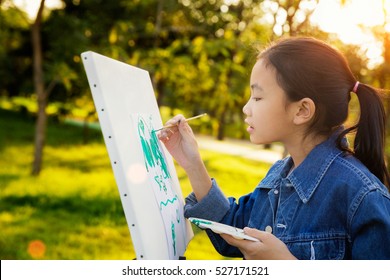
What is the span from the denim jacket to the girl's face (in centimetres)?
13

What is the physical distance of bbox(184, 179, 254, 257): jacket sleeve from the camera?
193 centimetres

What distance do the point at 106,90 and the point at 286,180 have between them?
654mm

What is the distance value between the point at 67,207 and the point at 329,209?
201 inches

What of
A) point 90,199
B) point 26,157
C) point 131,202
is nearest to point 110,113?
point 131,202

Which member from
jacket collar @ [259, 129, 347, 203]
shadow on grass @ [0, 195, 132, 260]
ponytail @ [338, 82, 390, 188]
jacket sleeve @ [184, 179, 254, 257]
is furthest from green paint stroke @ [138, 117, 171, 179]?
shadow on grass @ [0, 195, 132, 260]

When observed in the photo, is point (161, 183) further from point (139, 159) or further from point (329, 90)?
point (329, 90)

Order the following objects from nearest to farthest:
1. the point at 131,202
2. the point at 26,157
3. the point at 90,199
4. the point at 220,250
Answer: the point at 131,202, the point at 220,250, the point at 90,199, the point at 26,157

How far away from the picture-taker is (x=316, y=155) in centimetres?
164

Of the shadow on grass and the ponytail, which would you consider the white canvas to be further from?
the shadow on grass

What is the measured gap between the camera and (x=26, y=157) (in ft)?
33.0

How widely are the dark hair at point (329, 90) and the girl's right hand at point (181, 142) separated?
0.40 metres

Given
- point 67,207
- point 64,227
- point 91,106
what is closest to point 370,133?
point 64,227

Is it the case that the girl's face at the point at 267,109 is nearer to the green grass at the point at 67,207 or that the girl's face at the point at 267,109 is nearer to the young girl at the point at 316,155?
the young girl at the point at 316,155

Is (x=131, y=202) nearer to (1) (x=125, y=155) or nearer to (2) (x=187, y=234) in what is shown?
(1) (x=125, y=155)
